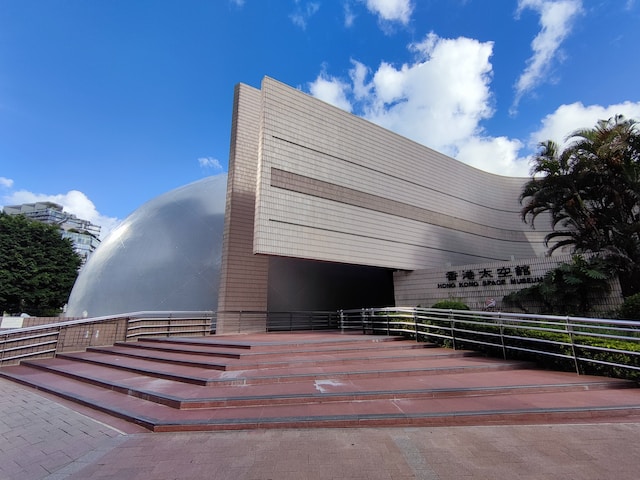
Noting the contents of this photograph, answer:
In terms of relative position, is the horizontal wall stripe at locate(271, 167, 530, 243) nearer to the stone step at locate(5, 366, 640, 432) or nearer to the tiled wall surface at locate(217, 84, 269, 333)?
the tiled wall surface at locate(217, 84, 269, 333)

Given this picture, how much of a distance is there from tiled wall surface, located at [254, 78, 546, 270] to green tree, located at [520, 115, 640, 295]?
4.99 meters

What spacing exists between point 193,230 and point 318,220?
6380mm

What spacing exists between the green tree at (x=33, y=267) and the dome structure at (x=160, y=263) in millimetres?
16069

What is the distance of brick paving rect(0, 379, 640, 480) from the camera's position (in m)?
2.63

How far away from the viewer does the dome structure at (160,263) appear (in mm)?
13906

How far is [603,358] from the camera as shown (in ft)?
17.3

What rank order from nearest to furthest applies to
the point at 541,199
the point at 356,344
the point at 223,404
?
the point at 223,404, the point at 356,344, the point at 541,199


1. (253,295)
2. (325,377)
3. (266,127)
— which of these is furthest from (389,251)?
(325,377)

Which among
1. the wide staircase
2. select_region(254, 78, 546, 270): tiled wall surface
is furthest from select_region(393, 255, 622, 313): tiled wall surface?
the wide staircase

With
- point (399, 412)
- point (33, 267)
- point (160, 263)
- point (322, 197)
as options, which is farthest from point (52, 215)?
point (399, 412)

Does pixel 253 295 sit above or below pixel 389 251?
below

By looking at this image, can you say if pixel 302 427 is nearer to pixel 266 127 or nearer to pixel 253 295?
pixel 253 295

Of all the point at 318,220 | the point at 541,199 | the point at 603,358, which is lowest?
the point at 603,358

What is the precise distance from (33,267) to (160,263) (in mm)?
21353
